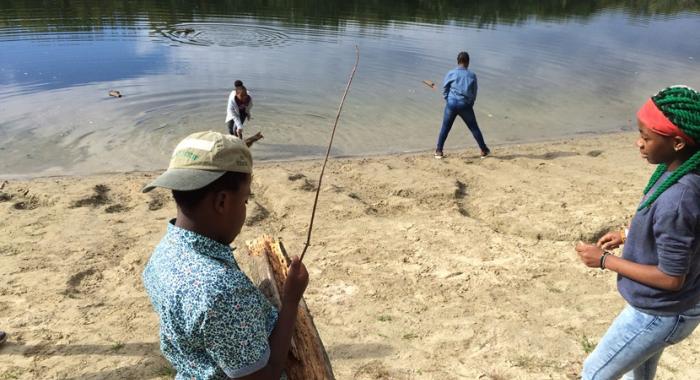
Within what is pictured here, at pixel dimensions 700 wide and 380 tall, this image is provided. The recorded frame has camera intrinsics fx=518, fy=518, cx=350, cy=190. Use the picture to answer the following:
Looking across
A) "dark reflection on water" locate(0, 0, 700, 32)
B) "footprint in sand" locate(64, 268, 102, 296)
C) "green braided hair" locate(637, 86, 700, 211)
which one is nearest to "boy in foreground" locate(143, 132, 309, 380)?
"green braided hair" locate(637, 86, 700, 211)

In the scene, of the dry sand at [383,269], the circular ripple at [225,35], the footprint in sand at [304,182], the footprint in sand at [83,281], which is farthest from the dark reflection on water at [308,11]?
the footprint in sand at [83,281]

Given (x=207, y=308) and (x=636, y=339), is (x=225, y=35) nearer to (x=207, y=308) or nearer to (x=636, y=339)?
(x=636, y=339)

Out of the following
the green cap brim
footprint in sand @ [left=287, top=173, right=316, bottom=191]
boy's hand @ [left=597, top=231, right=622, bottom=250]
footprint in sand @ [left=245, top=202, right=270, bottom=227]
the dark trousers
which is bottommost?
footprint in sand @ [left=245, top=202, right=270, bottom=227]

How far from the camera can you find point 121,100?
12.5 metres

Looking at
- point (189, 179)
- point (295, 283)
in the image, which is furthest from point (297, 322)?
point (189, 179)

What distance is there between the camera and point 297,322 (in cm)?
233

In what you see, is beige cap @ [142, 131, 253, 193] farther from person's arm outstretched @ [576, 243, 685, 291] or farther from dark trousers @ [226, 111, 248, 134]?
dark trousers @ [226, 111, 248, 134]

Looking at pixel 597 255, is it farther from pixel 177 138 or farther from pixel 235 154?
pixel 177 138

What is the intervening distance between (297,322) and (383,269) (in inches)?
117

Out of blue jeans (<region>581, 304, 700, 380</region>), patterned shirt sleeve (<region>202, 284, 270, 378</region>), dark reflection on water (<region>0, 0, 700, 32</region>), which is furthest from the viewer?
dark reflection on water (<region>0, 0, 700, 32</region>)

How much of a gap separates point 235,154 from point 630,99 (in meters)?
15.8

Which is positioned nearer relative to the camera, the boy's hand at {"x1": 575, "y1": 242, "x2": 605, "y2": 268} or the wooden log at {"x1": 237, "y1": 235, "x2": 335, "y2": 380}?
the wooden log at {"x1": 237, "y1": 235, "x2": 335, "y2": 380}

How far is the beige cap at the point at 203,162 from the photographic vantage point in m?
1.55

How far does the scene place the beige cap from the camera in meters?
1.55
